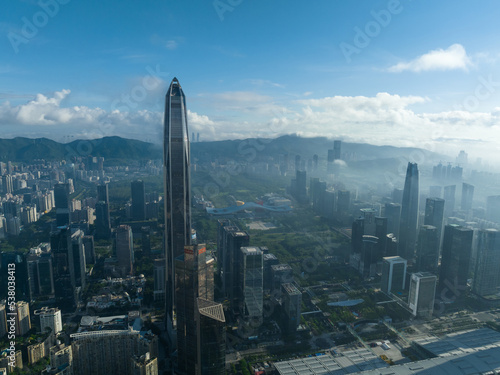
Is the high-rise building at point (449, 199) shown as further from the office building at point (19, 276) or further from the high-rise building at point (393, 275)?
the office building at point (19, 276)

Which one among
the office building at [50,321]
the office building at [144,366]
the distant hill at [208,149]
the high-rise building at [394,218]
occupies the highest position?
the distant hill at [208,149]

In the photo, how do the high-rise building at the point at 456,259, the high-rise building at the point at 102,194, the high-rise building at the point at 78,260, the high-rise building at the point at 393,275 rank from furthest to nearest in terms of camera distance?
the high-rise building at the point at 102,194 → the high-rise building at the point at 456,259 → the high-rise building at the point at 393,275 → the high-rise building at the point at 78,260

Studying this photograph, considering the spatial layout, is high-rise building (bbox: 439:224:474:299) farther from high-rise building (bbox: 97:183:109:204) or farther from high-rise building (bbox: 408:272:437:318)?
high-rise building (bbox: 97:183:109:204)

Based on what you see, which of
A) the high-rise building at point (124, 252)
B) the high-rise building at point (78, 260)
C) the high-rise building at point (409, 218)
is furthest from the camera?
the high-rise building at point (409, 218)

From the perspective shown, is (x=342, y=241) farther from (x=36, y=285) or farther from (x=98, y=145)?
(x=98, y=145)

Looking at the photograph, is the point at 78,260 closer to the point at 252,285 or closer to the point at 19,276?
the point at 19,276

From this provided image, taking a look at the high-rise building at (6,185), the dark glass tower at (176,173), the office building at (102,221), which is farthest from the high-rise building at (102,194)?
the dark glass tower at (176,173)

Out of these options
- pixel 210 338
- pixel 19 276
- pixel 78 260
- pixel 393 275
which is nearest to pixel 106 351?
pixel 210 338

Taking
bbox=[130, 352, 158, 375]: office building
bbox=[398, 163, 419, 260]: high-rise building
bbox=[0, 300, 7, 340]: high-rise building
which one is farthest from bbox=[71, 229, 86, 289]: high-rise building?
bbox=[398, 163, 419, 260]: high-rise building
